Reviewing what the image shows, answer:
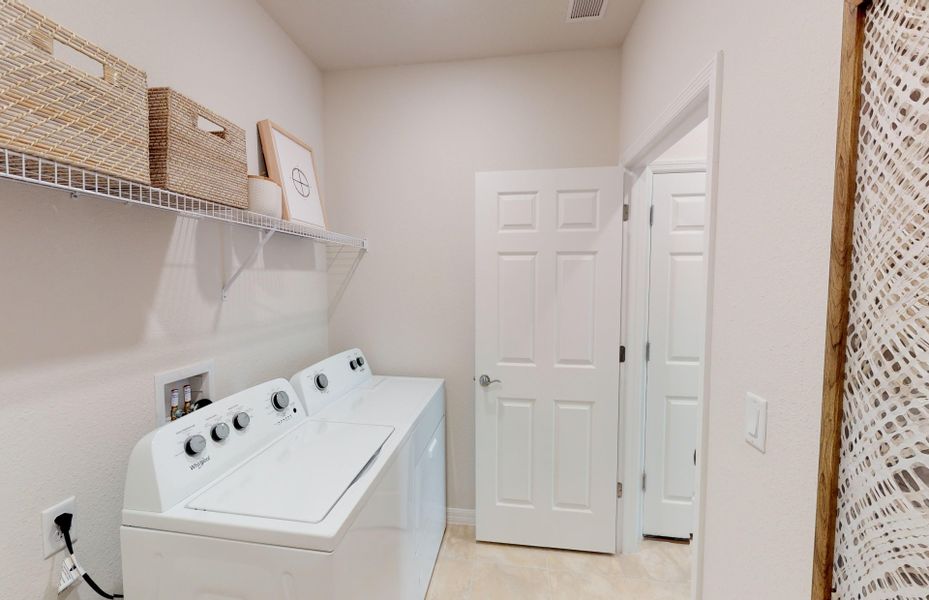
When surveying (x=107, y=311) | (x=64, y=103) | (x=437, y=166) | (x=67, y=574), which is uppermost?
(x=437, y=166)

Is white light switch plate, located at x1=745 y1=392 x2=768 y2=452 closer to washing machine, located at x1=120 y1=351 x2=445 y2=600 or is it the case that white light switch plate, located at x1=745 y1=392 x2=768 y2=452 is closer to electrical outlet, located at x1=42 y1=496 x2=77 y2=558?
washing machine, located at x1=120 y1=351 x2=445 y2=600

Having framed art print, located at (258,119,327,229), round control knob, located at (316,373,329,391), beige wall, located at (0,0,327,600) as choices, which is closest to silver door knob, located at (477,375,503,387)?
round control knob, located at (316,373,329,391)

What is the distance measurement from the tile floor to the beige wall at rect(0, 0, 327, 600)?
141 centimetres

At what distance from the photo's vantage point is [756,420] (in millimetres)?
907

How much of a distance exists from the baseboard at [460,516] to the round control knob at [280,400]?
4.59 ft

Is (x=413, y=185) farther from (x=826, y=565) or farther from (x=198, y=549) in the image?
(x=826, y=565)

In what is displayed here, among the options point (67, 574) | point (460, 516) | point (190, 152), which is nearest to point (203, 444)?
point (67, 574)

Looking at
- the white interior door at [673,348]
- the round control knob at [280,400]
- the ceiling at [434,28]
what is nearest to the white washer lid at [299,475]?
the round control knob at [280,400]

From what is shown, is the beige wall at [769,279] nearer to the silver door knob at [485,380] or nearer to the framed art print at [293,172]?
the silver door knob at [485,380]

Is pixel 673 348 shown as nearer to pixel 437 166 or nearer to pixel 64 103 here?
pixel 437 166

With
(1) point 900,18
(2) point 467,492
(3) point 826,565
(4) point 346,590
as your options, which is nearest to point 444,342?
(2) point 467,492

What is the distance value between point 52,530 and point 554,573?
2.02 meters

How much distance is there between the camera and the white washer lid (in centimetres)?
103

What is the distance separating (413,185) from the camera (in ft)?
7.72
